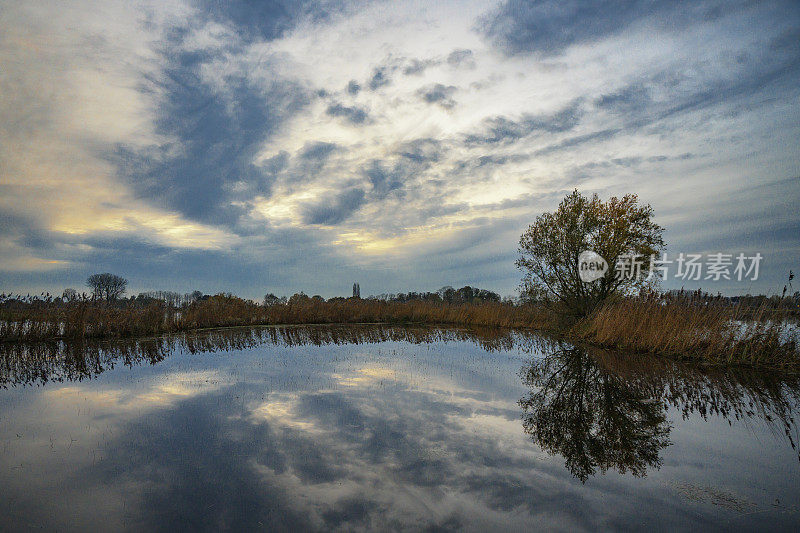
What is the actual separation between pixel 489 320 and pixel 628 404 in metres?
21.4

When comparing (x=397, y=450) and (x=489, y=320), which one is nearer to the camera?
(x=397, y=450)

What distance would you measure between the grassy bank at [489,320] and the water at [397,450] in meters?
2.11

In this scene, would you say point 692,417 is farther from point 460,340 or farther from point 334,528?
point 460,340

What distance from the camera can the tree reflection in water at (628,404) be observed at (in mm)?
5234

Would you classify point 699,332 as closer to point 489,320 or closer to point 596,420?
point 596,420

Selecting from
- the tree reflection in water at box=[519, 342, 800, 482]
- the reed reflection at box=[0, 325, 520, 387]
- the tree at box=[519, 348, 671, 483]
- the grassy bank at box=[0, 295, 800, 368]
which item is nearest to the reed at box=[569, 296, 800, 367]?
the grassy bank at box=[0, 295, 800, 368]

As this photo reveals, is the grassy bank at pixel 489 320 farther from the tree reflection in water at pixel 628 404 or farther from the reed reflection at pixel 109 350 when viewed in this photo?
the reed reflection at pixel 109 350

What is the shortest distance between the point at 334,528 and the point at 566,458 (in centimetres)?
309

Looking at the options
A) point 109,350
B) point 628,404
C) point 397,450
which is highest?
point 109,350

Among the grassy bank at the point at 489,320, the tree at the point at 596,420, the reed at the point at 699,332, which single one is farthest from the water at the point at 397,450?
the grassy bank at the point at 489,320

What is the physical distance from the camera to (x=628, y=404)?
24.3 ft

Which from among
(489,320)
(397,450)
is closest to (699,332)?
(397,450)

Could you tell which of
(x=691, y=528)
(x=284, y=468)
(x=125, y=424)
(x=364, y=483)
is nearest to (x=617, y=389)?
(x=691, y=528)

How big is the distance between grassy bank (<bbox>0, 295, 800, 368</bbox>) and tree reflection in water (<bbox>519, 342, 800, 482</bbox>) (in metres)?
1.23
